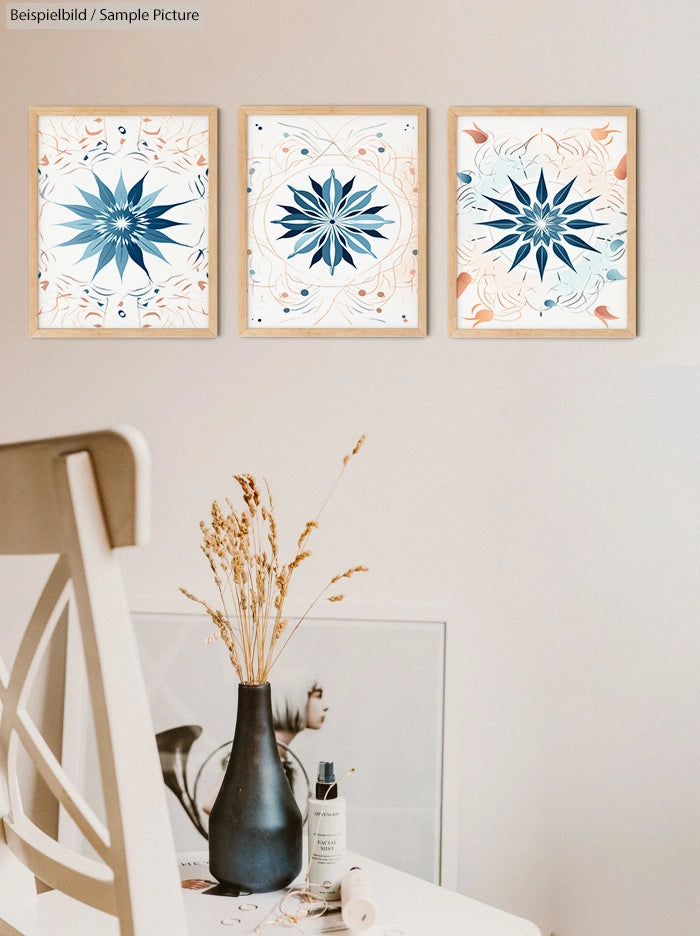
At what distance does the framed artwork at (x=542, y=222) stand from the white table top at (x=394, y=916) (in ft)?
3.40

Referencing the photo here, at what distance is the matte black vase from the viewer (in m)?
1.21

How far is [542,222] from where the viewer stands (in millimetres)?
1773

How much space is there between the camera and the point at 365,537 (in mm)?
1756

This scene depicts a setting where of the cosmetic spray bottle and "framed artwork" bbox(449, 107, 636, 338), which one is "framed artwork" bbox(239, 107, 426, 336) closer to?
"framed artwork" bbox(449, 107, 636, 338)

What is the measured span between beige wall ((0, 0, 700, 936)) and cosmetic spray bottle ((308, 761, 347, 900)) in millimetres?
549

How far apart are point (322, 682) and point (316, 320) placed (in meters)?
0.73

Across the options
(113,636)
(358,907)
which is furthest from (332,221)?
(113,636)

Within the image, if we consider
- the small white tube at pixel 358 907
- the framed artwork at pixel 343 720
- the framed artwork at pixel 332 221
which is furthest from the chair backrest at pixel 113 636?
the framed artwork at pixel 332 221

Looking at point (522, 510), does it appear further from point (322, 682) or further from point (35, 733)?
point (35, 733)

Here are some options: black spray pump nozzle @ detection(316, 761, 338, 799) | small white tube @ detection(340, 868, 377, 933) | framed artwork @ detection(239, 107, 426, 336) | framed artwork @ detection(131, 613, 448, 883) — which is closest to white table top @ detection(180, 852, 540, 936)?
small white tube @ detection(340, 868, 377, 933)

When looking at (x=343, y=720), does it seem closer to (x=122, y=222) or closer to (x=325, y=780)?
(x=325, y=780)

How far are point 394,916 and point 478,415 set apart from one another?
94cm

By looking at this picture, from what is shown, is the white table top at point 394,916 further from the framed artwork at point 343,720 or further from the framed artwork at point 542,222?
the framed artwork at point 542,222

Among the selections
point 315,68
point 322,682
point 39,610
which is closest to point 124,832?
point 39,610
